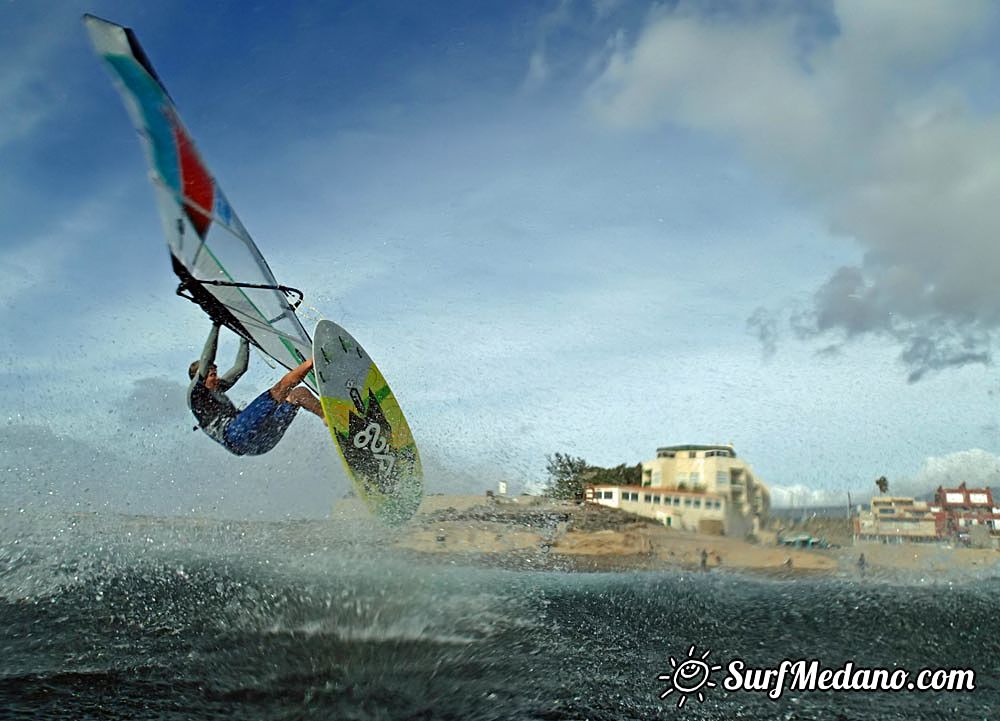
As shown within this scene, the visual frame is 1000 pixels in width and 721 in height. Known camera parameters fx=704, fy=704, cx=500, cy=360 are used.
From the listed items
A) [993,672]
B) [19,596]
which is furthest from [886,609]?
[19,596]

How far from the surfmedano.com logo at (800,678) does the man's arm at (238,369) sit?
21.4ft

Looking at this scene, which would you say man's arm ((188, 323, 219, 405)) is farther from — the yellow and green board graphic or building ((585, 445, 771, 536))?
building ((585, 445, 771, 536))

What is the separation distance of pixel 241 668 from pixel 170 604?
287 centimetres

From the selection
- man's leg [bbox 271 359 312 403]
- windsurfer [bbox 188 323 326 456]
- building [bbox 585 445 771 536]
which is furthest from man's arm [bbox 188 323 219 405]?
building [bbox 585 445 771 536]

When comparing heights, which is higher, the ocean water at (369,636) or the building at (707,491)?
the building at (707,491)

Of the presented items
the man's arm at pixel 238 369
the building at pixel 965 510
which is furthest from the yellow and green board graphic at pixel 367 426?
the building at pixel 965 510

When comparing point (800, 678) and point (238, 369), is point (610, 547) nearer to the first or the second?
point (238, 369)

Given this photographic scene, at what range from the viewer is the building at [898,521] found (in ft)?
56.5

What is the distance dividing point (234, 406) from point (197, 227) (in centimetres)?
241

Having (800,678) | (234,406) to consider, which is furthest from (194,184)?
(800,678)

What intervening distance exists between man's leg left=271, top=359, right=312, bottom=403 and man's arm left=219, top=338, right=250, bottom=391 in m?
0.67

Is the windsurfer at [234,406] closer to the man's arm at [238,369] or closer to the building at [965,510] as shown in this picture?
the man's arm at [238,369]

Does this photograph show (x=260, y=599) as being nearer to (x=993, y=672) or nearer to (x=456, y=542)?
(x=456, y=542)

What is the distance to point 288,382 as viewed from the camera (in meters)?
9.28
